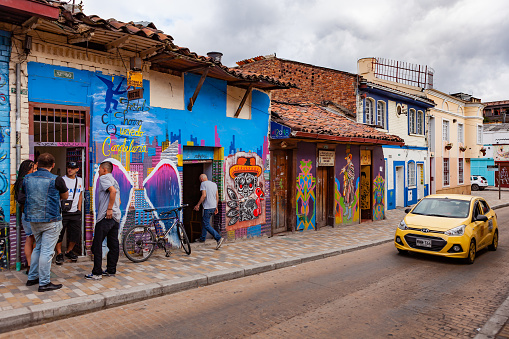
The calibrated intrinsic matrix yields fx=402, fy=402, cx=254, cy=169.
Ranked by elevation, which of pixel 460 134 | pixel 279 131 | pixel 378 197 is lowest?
pixel 378 197

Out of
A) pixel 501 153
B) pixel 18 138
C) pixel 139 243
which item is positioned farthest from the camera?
pixel 501 153

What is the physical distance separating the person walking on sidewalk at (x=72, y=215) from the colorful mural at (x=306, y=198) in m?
7.18

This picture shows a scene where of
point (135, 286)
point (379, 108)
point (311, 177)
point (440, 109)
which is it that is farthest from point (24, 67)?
point (440, 109)

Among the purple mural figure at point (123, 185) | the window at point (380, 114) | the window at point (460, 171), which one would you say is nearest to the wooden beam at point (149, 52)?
the purple mural figure at point (123, 185)

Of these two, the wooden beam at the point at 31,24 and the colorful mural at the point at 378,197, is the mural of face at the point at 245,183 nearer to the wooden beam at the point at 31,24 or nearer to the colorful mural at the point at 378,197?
the wooden beam at the point at 31,24

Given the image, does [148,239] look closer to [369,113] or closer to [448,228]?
[448,228]

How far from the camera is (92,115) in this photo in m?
7.93

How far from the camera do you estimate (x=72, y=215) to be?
749 centimetres

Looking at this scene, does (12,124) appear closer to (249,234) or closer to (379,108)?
(249,234)

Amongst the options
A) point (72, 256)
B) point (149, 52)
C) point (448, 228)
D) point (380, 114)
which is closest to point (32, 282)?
point (72, 256)

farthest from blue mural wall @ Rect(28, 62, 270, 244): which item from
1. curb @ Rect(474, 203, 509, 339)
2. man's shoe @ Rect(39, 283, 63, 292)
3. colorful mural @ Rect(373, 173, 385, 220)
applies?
colorful mural @ Rect(373, 173, 385, 220)

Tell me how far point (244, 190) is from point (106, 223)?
4975mm

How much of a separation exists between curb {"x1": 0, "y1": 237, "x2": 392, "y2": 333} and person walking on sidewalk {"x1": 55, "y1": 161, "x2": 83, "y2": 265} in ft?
6.75

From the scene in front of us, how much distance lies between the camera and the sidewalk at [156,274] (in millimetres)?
5364
